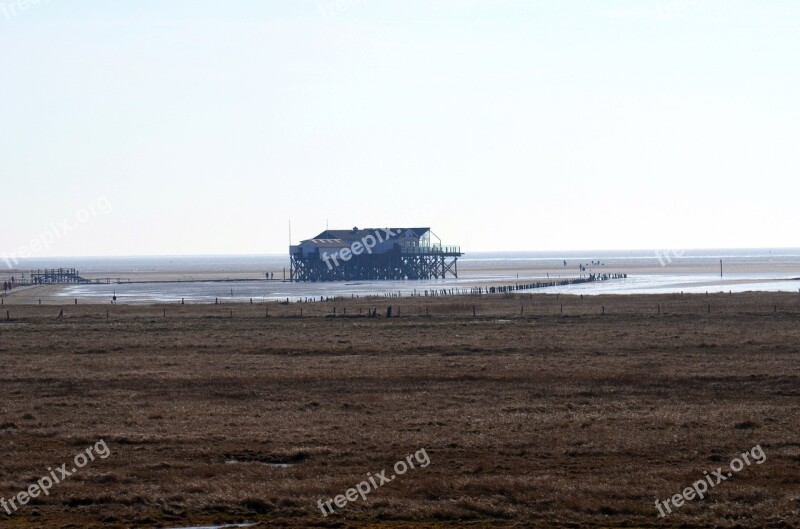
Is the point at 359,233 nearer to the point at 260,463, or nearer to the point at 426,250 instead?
the point at 426,250

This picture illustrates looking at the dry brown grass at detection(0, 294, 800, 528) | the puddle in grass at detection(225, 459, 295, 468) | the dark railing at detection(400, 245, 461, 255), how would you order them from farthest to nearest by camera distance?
1. the dark railing at detection(400, 245, 461, 255)
2. the puddle in grass at detection(225, 459, 295, 468)
3. the dry brown grass at detection(0, 294, 800, 528)

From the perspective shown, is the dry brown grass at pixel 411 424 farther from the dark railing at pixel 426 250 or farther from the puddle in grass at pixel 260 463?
the dark railing at pixel 426 250

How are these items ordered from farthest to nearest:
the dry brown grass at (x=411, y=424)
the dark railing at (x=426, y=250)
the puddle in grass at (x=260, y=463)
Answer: the dark railing at (x=426, y=250) → the puddle in grass at (x=260, y=463) → the dry brown grass at (x=411, y=424)

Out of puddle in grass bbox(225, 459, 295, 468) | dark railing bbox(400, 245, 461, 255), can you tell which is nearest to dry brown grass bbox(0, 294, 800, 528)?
puddle in grass bbox(225, 459, 295, 468)

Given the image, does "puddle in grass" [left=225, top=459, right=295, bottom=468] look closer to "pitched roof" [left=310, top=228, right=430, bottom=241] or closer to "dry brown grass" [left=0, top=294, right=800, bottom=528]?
"dry brown grass" [left=0, top=294, right=800, bottom=528]

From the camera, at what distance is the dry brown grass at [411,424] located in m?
15.3

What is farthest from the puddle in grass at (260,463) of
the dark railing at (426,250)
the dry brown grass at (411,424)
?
Result: the dark railing at (426,250)

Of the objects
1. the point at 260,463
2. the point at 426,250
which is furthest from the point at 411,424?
the point at 426,250

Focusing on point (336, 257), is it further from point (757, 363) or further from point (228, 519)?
point (228, 519)

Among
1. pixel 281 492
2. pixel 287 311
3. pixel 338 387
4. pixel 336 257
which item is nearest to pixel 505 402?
pixel 338 387

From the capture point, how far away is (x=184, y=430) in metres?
21.2

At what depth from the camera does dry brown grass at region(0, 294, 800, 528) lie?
50.3 feet

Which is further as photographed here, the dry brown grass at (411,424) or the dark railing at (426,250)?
the dark railing at (426,250)

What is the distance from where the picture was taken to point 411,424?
2141 cm
